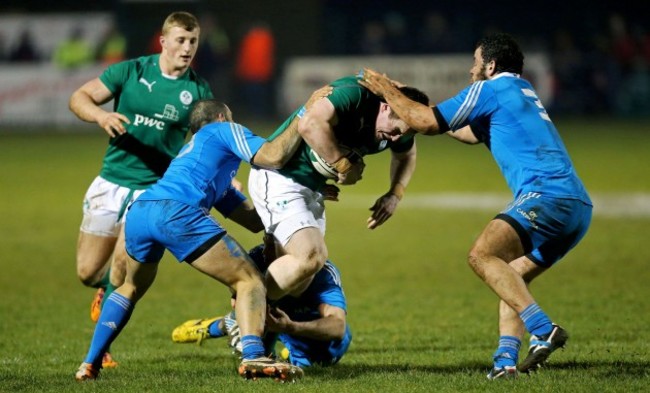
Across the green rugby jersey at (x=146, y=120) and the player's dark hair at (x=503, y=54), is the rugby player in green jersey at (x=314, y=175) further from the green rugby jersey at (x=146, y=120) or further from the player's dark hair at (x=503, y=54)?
the green rugby jersey at (x=146, y=120)

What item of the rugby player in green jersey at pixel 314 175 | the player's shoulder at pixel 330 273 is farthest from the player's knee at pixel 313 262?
the player's shoulder at pixel 330 273

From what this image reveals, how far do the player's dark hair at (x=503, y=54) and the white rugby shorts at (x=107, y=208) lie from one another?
3.07 m

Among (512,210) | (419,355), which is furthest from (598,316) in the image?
(512,210)

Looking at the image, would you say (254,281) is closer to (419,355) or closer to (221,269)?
(221,269)

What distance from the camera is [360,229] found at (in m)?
15.9

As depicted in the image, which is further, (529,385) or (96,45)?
(96,45)

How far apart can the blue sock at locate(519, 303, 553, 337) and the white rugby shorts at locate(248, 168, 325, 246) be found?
1619 millimetres

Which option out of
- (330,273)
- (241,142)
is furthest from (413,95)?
(330,273)

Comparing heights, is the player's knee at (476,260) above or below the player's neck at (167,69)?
below

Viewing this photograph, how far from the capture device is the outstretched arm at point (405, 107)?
6887 millimetres

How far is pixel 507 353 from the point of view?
684cm

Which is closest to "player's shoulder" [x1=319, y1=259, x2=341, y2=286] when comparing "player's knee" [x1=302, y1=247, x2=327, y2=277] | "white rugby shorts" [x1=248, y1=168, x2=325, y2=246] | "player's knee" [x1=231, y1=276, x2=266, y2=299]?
"white rugby shorts" [x1=248, y1=168, x2=325, y2=246]

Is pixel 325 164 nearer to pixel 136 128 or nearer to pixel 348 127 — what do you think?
pixel 348 127

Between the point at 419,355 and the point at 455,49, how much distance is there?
23460 millimetres
